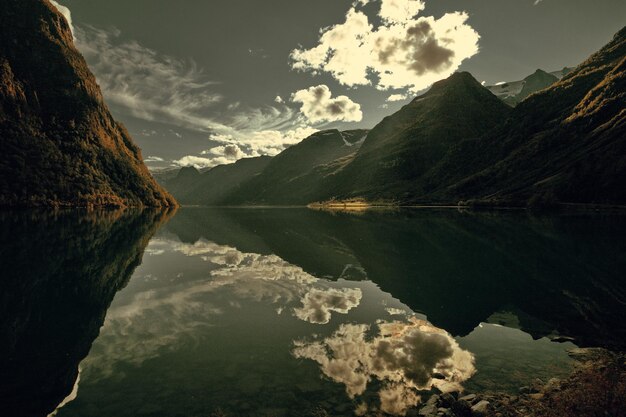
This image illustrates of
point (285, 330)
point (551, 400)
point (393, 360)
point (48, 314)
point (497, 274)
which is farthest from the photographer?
point (497, 274)

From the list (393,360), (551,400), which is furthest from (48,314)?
(551,400)

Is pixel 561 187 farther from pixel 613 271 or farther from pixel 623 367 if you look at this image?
pixel 623 367

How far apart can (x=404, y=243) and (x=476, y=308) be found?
123 ft

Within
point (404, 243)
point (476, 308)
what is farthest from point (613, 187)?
point (476, 308)

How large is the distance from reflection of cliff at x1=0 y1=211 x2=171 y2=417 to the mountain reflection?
11.2 m

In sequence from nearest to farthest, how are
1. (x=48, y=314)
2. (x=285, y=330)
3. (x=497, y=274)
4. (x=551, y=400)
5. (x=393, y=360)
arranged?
(x=551, y=400) → (x=393, y=360) → (x=285, y=330) → (x=48, y=314) → (x=497, y=274)

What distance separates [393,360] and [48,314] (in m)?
23.0

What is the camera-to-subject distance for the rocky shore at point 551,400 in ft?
38.5

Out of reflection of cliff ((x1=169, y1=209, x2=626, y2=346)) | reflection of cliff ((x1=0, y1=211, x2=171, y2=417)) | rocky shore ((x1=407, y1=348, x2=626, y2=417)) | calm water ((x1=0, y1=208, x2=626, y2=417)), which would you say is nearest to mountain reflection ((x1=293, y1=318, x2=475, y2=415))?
Answer: calm water ((x1=0, y1=208, x2=626, y2=417))

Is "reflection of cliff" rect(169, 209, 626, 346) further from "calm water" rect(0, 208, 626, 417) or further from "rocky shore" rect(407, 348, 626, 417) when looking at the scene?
"rocky shore" rect(407, 348, 626, 417)

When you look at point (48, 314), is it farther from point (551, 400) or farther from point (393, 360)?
point (551, 400)

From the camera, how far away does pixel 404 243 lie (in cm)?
6284

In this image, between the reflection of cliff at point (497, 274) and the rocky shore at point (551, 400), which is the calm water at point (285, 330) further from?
the rocky shore at point (551, 400)

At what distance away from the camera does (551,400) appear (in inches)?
508
